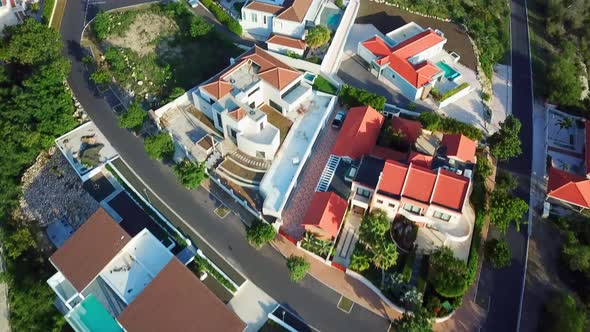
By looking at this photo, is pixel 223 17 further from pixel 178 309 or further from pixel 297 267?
pixel 178 309

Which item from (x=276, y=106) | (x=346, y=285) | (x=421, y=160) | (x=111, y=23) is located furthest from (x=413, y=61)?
(x=111, y=23)

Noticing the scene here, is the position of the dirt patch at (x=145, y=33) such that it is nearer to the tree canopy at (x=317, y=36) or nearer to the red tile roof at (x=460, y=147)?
the tree canopy at (x=317, y=36)

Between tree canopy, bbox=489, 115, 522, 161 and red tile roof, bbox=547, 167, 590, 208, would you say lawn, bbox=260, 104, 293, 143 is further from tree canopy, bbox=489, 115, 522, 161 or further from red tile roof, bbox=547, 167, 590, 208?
red tile roof, bbox=547, 167, 590, 208

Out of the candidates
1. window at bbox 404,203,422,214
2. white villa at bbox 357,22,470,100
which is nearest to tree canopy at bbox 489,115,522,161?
white villa at bbox 357,22,470,100

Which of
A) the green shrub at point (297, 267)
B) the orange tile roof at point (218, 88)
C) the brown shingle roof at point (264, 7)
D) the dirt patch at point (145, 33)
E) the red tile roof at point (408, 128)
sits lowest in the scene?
the green shrub at point (297, 267)

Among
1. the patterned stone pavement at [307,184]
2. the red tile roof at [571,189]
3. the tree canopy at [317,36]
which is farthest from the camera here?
the tree canopy at [317,36]

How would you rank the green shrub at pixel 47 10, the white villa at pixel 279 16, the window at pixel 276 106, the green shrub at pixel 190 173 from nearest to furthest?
the green shrub at pixel 190 173 < the window at pixel 276 106 < the white villa at pixel 279 16 < the green shrub at pixel 47 10

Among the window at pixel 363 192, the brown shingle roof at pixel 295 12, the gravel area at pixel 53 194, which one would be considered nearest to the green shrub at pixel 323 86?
the brown shingle roof at pixel 295 12
